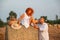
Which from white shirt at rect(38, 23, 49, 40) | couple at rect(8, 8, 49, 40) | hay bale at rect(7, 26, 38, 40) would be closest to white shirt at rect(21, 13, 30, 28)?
couple at rect(8, 8, 49, 40)

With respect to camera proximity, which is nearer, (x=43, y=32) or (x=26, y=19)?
(x=26, y=19)

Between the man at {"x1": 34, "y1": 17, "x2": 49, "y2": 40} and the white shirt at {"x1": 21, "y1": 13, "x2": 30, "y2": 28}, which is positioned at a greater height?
the white shirt at {"x1": 21, "y1": 13, "x2": 30, "y2": 28}

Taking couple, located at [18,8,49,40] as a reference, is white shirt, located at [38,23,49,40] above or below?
below

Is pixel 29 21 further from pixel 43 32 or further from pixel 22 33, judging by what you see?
pixel 43 32

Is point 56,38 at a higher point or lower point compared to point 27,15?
lower

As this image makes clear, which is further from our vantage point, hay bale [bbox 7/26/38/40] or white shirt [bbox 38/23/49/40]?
white shirt [bbox 38/23/49/40]

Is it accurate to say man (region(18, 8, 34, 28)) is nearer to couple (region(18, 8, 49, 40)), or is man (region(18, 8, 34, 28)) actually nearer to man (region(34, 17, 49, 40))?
couple (region(18, 8, 49, 40))

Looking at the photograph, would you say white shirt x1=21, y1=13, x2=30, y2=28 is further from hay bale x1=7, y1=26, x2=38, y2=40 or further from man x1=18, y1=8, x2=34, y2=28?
hay bale x1=7, y1=26, x2=38, y2=40

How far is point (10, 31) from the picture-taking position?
804cm

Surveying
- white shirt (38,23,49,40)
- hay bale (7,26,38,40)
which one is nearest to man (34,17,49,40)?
white shirt (38,23,49,40)

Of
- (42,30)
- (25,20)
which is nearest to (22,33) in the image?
(25,20)

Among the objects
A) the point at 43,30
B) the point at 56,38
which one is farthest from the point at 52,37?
the point at 43,30

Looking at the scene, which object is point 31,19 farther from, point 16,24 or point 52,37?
point 52,37

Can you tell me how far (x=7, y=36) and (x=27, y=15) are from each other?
0.83 meters
